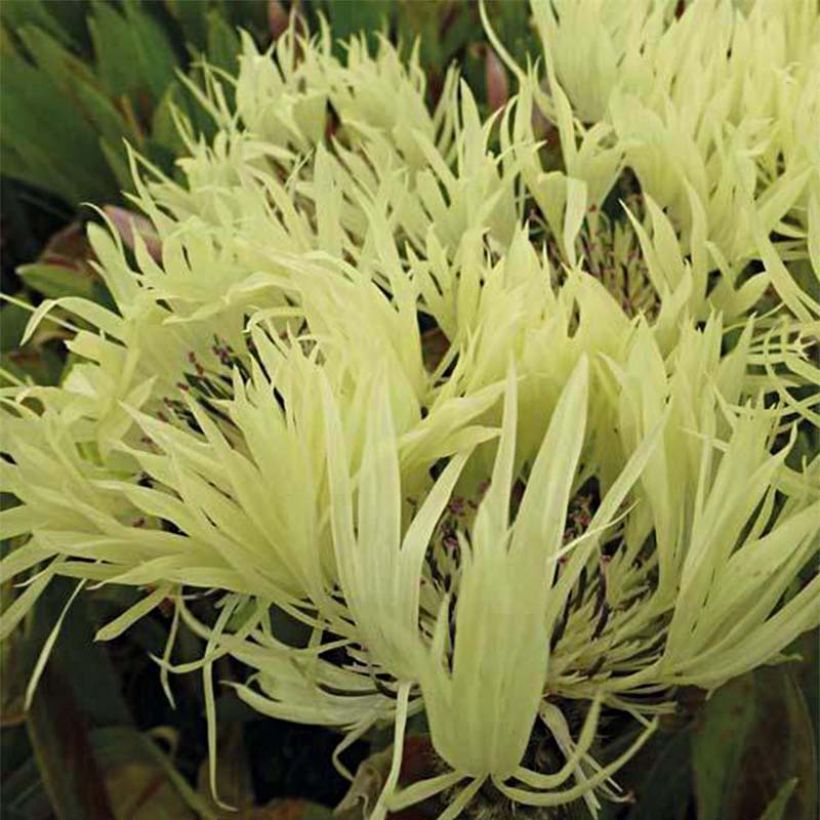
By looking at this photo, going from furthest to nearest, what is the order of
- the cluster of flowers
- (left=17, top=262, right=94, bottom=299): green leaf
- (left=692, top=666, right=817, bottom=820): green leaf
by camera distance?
1. (left=17, top=262, right=94, bottom=299): green leaf
2. (left=692, top=666, right=817, bottom=820): green leaf
3. the cluster of flowers

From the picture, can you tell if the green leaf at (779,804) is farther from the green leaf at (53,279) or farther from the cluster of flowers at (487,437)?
the green leaf at (53,279)

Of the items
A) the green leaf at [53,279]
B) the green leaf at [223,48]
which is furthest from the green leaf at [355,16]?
the green leaf at [53,279]

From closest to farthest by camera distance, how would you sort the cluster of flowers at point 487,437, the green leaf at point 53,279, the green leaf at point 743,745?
the cluster of flowers at point 487,437 < the green leaf at point 743,745 < the green leaf at point 53,279

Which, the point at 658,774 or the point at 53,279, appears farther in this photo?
the point at 53,279

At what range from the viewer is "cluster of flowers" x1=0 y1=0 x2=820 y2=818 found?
0.28 meters

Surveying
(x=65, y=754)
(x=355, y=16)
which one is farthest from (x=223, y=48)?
(x=65, y=754)

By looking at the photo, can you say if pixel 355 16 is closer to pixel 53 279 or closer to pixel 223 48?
pixel 223 48

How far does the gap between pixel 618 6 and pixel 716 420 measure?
0.17m

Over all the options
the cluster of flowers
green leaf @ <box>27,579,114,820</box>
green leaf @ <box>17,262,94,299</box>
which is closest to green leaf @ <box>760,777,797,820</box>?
the cluster of flowers

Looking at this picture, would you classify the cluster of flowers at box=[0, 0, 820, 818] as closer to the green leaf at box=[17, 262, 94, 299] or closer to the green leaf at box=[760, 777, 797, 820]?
the green leaf at box=[760, 777, 797, 820]

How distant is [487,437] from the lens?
0.30 metres

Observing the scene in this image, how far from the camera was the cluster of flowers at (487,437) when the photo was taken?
284 mm

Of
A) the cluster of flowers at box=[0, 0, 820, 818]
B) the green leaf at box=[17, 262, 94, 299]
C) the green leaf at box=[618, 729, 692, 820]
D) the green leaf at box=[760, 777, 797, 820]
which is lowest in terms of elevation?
the green leaf at box=[618, 729, 692, 820]

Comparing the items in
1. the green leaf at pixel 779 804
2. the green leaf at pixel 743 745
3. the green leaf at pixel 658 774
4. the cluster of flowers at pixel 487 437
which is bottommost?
the green leaf at pixel 658 774
